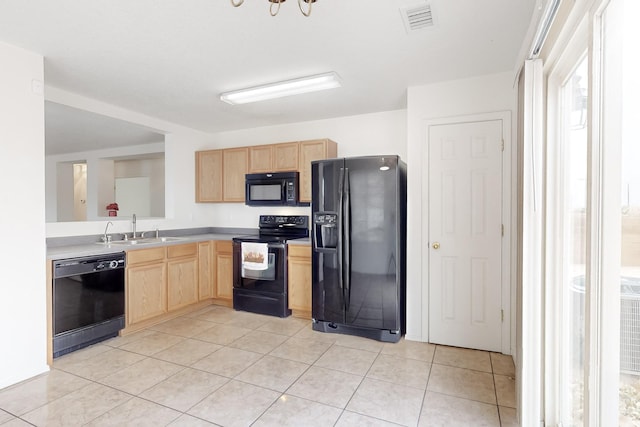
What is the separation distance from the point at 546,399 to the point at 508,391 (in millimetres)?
462

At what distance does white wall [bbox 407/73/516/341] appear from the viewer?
2.94 meters

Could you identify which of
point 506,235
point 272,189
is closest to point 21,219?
point 272,189

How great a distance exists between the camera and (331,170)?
3279mm

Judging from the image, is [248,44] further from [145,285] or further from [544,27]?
[145,285]

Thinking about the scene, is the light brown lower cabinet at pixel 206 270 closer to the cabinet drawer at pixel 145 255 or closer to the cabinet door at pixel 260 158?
the cabinet drawer at pixel 145 255

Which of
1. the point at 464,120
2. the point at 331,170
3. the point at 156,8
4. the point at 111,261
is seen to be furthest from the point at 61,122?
the point at 464,120

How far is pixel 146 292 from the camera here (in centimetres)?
344

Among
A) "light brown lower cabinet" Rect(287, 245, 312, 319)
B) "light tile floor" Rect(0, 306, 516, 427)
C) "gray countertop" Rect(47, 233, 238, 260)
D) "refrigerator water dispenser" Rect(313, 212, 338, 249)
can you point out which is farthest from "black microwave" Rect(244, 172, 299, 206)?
"light tile floor" Rect(0, 306, 516, 427)

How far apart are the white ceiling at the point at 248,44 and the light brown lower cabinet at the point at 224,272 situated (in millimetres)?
1881

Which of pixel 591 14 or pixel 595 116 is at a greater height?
pixel 591 14

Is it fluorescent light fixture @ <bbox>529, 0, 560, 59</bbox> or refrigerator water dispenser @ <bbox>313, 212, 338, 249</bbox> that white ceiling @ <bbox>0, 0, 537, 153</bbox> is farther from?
refrigerator water dispenser @ <bbox>313, 212, 338, 249</bbox>

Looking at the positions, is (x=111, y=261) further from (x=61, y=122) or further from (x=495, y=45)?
(x=495, y=45)

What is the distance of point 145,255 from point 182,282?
61 cm

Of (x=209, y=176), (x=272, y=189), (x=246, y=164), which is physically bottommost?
(x=272, y=189)
